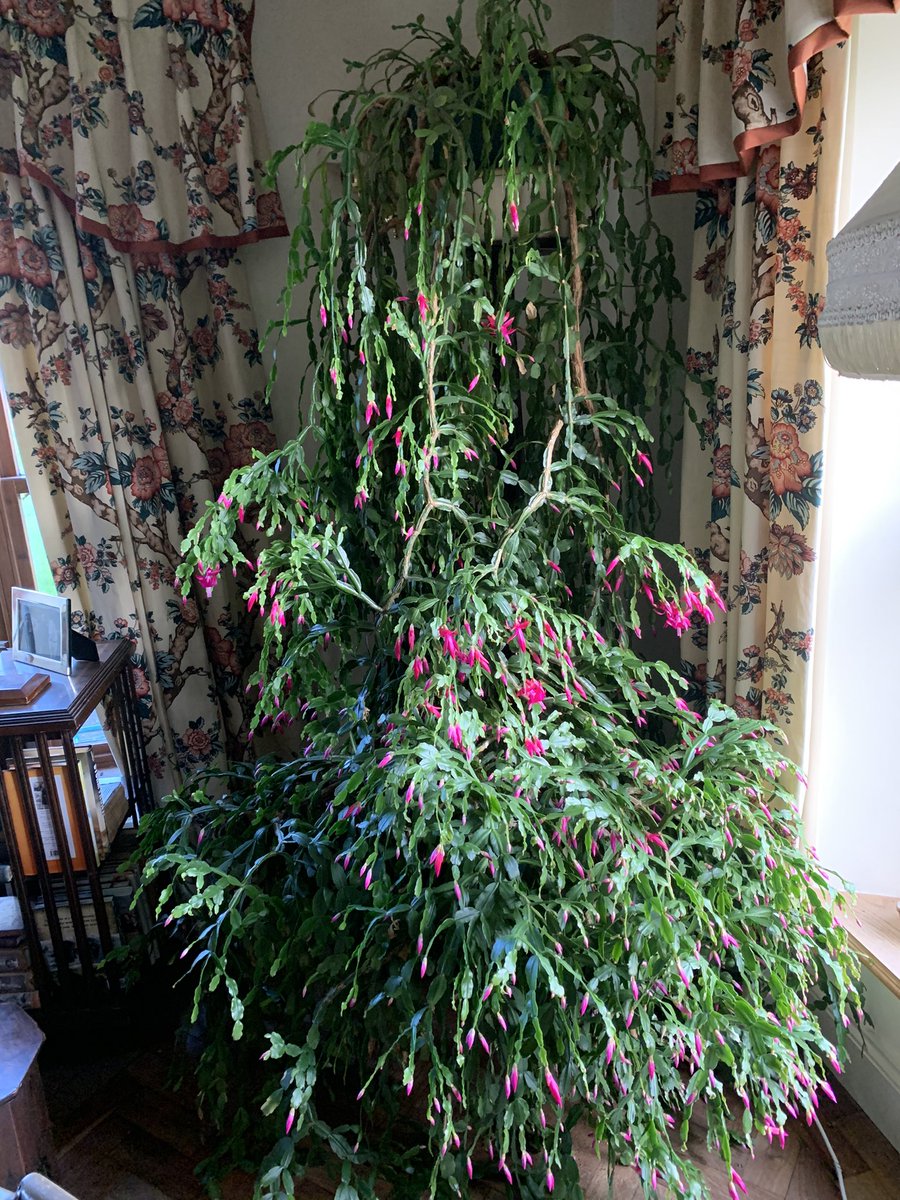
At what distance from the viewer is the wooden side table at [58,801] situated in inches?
63.2

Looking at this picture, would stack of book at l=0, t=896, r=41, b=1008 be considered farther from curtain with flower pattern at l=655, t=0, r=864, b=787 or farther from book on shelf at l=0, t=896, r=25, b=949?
curtain with flower pattern at l=655, t=0, r=864, b=787

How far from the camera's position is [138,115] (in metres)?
1.74

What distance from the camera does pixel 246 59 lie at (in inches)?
70.3

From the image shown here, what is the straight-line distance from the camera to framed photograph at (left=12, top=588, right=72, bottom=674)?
1.74m

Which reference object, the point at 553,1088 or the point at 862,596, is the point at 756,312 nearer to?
the point at 862,596

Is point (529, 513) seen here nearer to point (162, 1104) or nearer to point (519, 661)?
point (519, 661)

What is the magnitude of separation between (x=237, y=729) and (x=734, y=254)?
153 cm

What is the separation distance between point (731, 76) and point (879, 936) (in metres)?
1.45

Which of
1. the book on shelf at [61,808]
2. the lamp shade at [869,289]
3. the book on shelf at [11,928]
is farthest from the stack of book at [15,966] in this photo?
the lamp shade at [869,289]

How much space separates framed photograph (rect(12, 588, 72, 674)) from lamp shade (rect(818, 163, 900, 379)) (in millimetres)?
1564

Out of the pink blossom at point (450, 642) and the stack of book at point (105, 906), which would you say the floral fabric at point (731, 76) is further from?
the stack of book at point (105, 906)

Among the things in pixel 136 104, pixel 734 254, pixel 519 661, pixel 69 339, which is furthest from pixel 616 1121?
pixel 136 104

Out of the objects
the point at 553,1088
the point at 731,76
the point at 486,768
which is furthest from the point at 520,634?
the point at 731,76

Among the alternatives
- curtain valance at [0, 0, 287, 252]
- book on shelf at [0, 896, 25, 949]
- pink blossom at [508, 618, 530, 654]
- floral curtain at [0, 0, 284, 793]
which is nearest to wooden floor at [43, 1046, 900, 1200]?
book on shelf at [0, 896, 25, 949]
